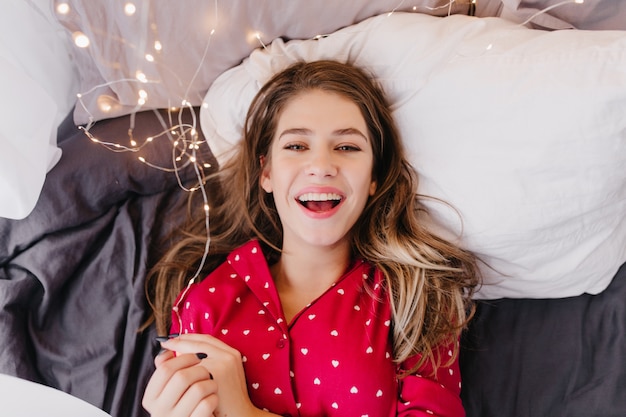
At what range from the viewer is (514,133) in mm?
1065

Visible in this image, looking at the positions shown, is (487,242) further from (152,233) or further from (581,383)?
(152,233)

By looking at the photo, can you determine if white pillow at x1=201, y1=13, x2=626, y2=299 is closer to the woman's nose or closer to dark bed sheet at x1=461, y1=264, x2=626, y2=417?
dark bed sheet at x1=461, y1=264, x2=626, y2=417

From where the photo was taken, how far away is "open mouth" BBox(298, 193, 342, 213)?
114 centimetres

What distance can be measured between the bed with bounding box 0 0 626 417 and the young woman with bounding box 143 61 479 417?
2.6 inches

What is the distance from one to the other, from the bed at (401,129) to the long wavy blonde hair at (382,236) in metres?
0.04

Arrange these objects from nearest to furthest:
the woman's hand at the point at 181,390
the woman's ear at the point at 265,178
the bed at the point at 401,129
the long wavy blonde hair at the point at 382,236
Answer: the woman's hand at the point at 181,390, the bed at the point at 401,129, the long wavy blonde hair at the point at 382,236, the woman's ear at the point at 265,178

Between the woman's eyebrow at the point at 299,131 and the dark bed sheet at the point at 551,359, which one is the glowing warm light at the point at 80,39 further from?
the dark bed sheet at the point at 551,359

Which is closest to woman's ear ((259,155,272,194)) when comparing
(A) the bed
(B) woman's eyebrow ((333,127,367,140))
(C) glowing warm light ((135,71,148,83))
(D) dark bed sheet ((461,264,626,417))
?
(A) the bed

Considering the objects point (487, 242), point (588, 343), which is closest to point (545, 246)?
point (487, 242)

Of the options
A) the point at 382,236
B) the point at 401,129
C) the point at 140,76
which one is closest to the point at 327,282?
the point at 382,236

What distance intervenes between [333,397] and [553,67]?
0.76 meters

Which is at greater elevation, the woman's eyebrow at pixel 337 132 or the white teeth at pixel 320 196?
the woman's eyebrow at pixel 337 132

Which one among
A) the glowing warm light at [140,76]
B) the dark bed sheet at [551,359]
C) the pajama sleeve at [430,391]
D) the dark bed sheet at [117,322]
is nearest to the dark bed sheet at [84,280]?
the dark bed sheet at [117,322]

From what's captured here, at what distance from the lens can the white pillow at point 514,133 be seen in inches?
39.9
